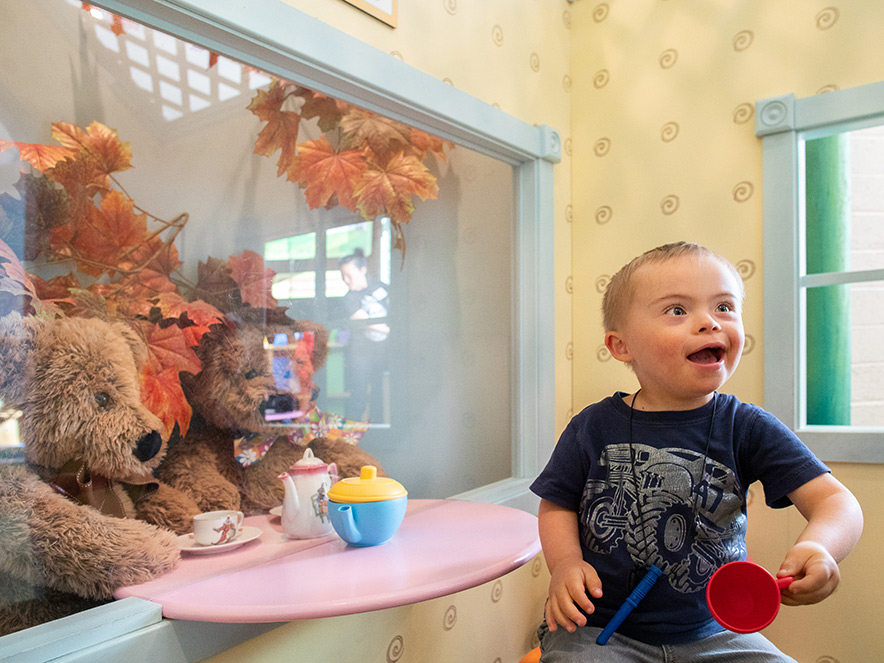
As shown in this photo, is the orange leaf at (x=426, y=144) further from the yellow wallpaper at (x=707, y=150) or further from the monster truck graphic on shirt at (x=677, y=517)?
the monster truck graphic on shirt at (x=677, y=517)

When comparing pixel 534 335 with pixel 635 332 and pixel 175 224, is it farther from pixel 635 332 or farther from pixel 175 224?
pixel 175 224

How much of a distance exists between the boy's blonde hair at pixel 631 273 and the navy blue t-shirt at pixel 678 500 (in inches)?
6.2

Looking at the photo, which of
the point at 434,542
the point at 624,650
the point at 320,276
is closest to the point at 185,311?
the point at 320,276

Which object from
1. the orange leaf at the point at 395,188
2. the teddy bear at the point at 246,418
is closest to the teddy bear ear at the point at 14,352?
the teddy bear at the point at 246,418

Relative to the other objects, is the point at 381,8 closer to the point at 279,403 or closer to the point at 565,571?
the point at 279,403

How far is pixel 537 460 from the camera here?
6.10 feet

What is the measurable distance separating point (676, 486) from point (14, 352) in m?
0.90

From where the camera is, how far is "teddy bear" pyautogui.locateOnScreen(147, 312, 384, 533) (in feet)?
3.60

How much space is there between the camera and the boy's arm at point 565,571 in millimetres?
860

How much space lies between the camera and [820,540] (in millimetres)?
799

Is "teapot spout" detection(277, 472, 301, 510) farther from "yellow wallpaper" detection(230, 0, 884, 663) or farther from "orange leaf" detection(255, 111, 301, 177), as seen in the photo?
"orange leaf" detection(255, 111, 301, 177)

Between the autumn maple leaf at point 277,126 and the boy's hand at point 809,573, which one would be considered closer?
the boy's hand at point 809,573

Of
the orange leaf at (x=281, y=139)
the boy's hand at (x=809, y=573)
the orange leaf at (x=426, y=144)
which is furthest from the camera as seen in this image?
the orange leaf at (x=426, y=144)

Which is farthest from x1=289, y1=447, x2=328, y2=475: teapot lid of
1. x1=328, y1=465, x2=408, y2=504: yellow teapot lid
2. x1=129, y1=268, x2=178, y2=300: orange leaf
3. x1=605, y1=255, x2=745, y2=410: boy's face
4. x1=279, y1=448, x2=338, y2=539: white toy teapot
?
x1=605, y1=255, x2=745, y2=410: boy's face
